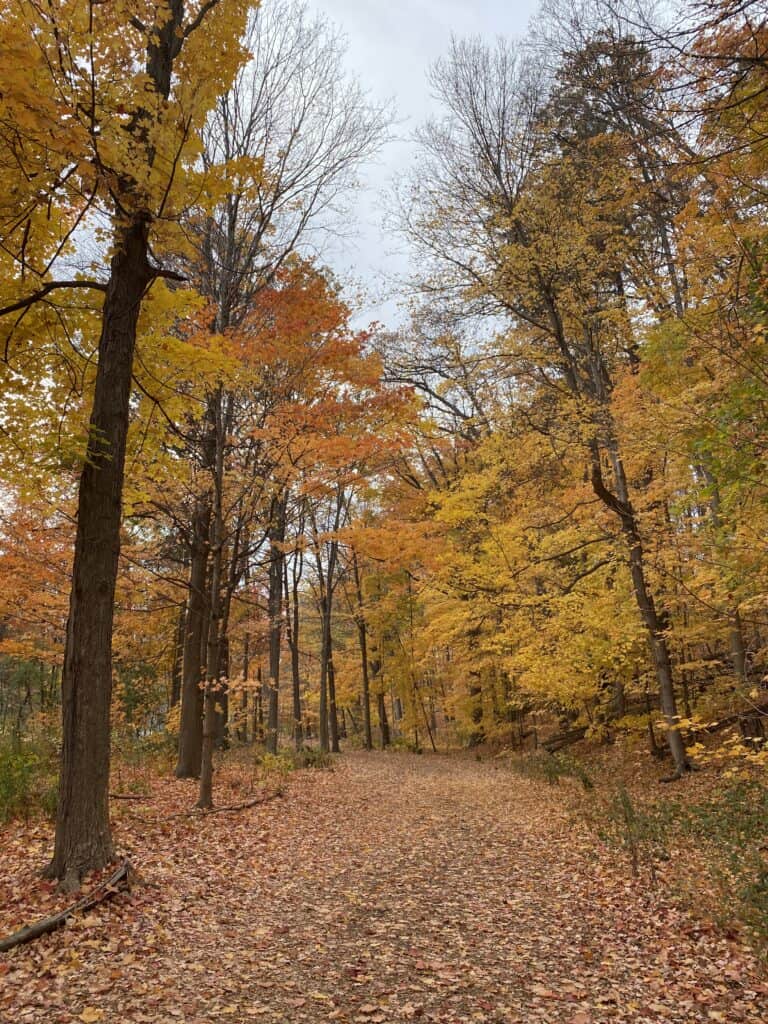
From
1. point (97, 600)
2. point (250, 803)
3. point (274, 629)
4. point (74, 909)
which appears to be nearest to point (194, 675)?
point (250, 803)

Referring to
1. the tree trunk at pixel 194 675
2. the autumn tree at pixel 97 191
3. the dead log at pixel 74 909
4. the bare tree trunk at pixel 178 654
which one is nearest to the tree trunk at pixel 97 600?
the autumn tree at pixel 97 191

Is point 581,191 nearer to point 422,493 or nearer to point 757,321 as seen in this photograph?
point 757,321

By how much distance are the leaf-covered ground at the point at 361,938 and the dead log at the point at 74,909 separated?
91 millimetres

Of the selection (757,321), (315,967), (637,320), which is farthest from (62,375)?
(637,320)

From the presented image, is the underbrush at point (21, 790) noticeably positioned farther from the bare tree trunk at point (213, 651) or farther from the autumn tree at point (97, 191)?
the autumn tree at point (97, 191)

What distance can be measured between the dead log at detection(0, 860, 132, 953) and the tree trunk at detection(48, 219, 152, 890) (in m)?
0.24

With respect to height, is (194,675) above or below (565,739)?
above

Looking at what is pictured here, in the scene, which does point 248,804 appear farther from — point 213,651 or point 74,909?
point 74,909

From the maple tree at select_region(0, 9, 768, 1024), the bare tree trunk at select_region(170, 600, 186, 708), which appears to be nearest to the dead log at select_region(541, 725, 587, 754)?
the maple tree at select_region(0, 9, 768, 1024)

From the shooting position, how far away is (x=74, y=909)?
4.64 meters

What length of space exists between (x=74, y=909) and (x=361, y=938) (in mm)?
2256

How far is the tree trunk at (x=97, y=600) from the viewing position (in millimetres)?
5340

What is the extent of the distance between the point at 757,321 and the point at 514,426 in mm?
7155

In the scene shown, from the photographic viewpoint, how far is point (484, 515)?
15.4m
